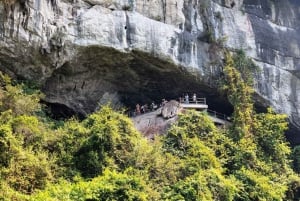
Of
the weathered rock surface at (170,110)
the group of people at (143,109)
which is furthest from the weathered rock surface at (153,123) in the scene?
the group of people at (143,109)

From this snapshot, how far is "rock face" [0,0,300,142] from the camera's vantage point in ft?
52.7

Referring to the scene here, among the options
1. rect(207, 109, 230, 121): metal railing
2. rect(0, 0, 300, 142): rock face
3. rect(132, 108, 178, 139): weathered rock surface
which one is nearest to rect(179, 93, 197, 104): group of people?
rect(0, 0, 300, 142): rock face

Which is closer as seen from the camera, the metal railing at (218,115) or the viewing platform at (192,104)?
the viewing platform at (192,104)

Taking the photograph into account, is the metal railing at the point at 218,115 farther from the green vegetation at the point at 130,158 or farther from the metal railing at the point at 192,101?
the green vegetation at the point at 130,158

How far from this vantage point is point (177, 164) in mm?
15109

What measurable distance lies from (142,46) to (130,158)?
5325mm

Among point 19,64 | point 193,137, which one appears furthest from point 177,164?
point 19,64

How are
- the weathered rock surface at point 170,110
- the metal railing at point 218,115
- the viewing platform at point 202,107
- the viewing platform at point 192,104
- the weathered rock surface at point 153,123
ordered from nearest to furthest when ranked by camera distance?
the weathered rock surface at point 153,123
the weathered rock surface at point 170,110
the viewing platform at point 192,104
the viewing platform at point 202,107
the metal railing at point 218,115

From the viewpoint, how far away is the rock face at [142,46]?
52.7 ft

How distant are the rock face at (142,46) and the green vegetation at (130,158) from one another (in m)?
1.59

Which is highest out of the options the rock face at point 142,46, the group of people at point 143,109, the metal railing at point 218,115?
the rock face at point 142,46

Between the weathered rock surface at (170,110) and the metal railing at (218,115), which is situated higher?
the weathered rock surface at (170,110)

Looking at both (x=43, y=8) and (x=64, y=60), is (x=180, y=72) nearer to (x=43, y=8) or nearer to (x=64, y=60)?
(x=64, y=60)

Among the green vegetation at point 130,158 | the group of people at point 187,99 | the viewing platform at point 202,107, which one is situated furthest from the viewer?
the group of people at point 187,99
